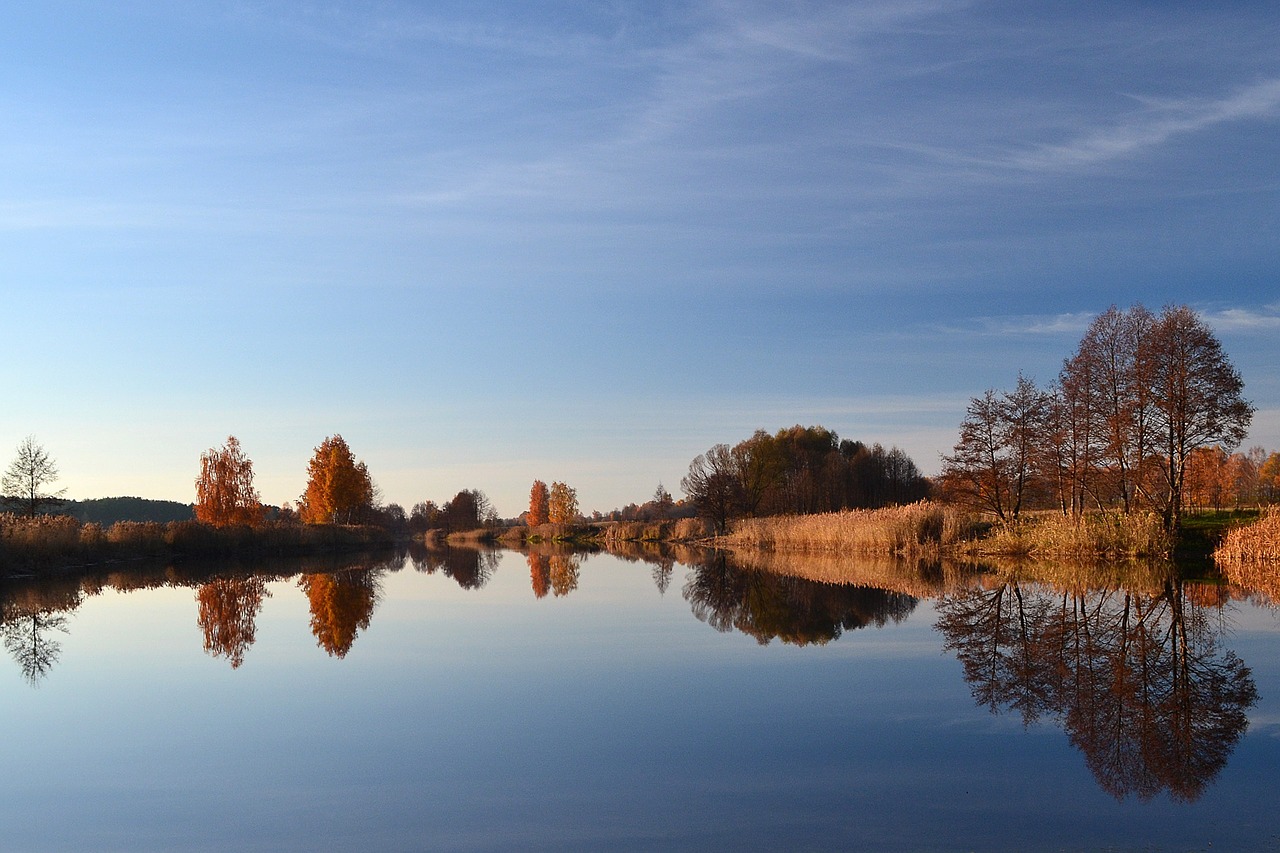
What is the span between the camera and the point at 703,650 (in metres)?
11.9

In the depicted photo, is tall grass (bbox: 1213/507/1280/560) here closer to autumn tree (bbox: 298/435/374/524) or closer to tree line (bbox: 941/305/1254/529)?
tree line (bbox: 941/305/1254/529)

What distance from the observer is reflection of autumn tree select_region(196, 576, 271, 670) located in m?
12.8

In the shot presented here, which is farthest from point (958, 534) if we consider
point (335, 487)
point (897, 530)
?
point (335, 487)

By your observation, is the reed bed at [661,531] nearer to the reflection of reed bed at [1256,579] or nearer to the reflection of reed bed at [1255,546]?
the reflection of reed bed at [1255,546]

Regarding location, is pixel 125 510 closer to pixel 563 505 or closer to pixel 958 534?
pixel 563 505

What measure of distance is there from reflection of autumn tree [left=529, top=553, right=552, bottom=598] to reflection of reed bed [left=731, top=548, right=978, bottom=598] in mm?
6223

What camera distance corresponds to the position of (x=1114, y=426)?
28.8 metres

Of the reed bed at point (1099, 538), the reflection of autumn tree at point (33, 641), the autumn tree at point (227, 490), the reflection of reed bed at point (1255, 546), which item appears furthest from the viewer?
the autumn tree at point (227, 490)

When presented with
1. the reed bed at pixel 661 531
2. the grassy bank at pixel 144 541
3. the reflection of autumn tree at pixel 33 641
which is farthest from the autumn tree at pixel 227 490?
the reflection of autumn tree at pixel 33 641

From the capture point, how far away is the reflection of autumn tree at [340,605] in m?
13.5

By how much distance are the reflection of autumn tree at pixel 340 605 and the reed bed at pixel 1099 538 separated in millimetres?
18596

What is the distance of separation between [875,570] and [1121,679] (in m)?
16.2

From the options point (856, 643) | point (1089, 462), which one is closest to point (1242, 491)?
point (1089, 462)

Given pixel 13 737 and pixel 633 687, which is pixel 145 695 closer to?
pixel 13 737
